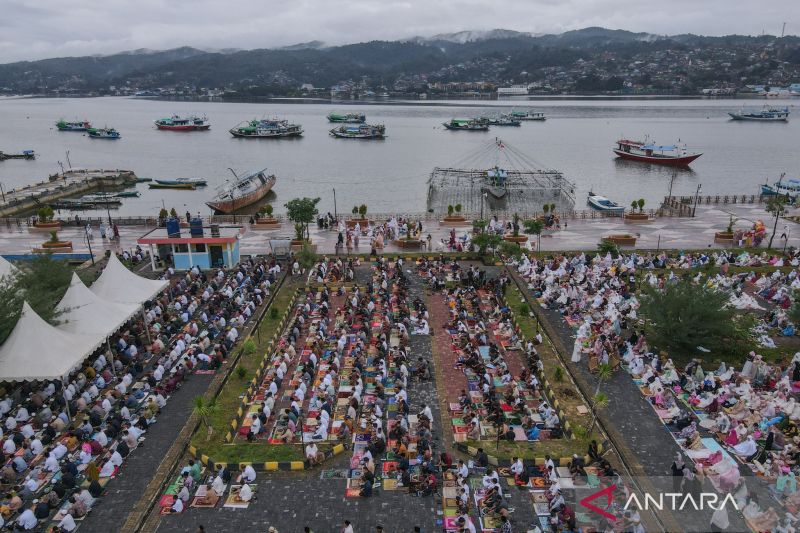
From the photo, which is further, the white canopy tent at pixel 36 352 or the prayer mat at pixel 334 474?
the white canopy tent at pixel 36 352

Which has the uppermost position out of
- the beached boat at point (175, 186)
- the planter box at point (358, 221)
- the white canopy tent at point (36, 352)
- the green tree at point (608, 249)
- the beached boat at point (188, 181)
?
the white canopy tent at point (36, 352)

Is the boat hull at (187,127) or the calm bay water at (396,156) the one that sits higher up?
the boat hull at (187,127)

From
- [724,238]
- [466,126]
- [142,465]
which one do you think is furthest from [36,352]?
[466,126]

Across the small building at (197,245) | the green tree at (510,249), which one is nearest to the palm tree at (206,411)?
the small building at (197,245)

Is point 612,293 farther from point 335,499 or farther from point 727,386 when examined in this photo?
point 335,499

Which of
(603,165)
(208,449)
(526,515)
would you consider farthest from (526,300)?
(603,165)

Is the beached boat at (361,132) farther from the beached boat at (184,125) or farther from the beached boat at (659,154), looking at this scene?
the beached boat at (659,154)

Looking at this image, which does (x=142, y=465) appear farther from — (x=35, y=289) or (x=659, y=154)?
(x=659, y=154)

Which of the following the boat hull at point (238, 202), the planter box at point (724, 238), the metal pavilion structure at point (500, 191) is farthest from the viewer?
the metal pavilion structure at point (500, 191)
